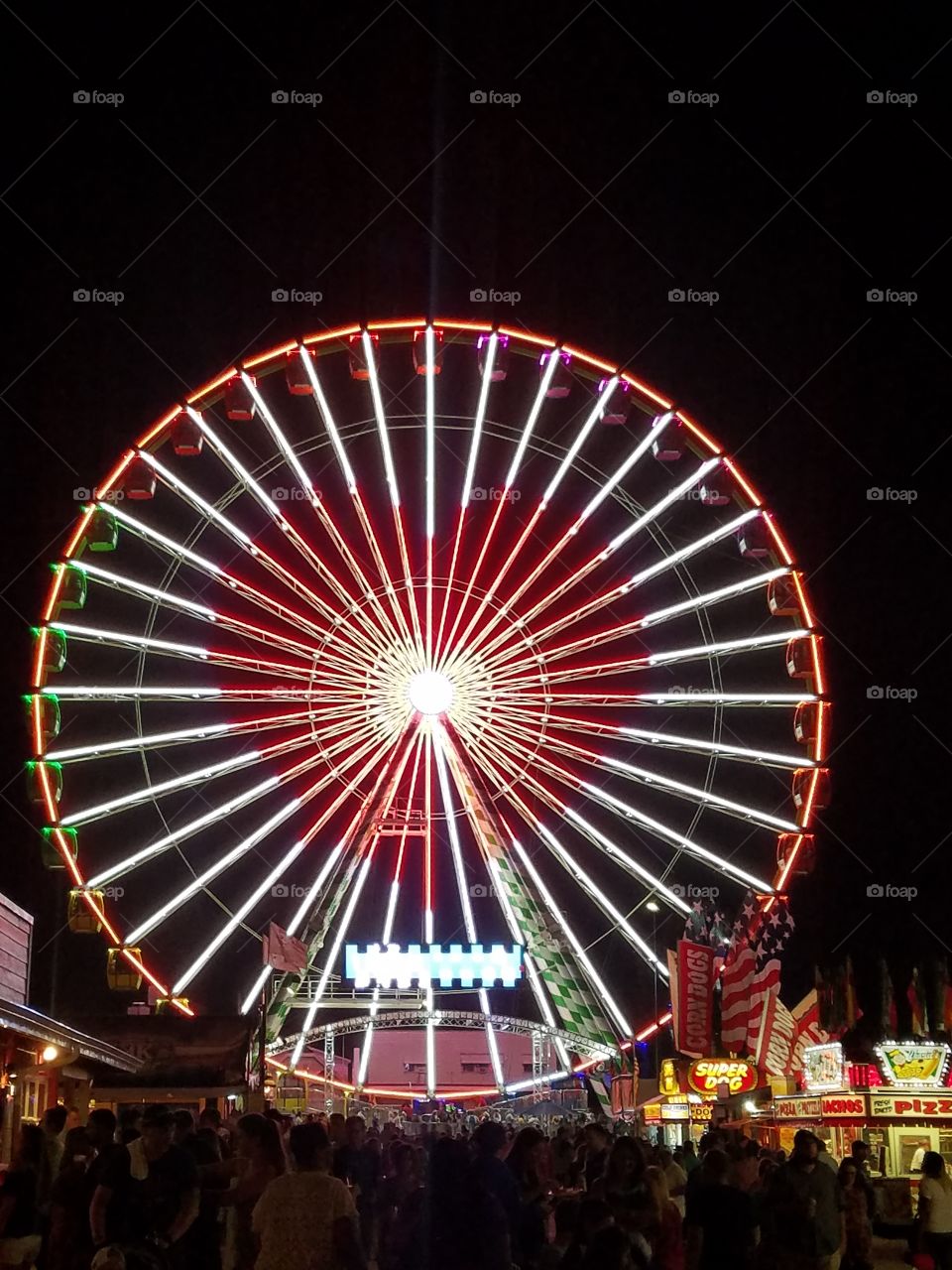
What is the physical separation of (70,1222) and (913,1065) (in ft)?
52.9

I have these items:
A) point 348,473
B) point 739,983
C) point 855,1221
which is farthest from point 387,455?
point 855,1221

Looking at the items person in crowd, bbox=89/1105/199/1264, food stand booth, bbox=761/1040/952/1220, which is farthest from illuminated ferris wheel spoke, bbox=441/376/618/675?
person in crowd, bbox=89/1105/199/1264

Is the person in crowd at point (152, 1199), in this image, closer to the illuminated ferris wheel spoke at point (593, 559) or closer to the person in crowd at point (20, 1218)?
the person in crowd at point (20, 1218)

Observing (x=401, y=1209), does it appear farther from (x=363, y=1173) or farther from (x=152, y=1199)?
(x=363, y=1173)

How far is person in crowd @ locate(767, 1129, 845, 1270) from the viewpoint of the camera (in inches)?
400

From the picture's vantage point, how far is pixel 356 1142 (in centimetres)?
1523

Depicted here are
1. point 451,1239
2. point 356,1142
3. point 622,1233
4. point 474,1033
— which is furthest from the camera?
point 474,1033

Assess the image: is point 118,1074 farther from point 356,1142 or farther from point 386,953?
point 356,1142

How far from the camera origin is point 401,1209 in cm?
913

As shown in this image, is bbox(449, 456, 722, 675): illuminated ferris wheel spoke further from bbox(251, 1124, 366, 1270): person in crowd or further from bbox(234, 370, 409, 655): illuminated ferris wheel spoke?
bbox(251, 1124, 366, 1270): person in crowd

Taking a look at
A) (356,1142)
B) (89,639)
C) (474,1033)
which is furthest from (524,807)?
(474,1033)

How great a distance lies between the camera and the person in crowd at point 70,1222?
8367mm

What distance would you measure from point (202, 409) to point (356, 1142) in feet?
51.0

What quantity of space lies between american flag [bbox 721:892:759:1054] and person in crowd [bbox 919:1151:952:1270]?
16500 millimetres
